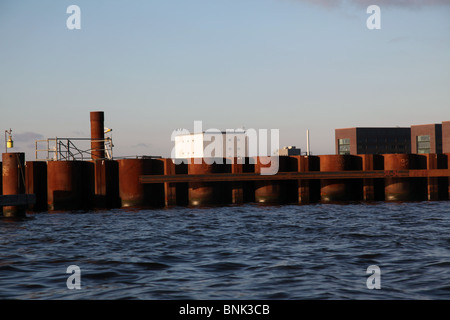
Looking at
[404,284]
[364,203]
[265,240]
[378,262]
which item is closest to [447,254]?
[378,262]

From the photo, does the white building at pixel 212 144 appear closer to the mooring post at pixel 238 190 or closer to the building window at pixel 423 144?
the mooring post at pixel 238 190

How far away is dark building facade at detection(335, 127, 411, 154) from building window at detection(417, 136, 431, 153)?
165 inches

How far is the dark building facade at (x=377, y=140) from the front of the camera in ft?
391

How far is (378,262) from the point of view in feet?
36.9

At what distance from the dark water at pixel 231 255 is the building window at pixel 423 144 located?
329ft

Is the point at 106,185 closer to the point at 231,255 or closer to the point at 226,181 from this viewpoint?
the point at 226,181

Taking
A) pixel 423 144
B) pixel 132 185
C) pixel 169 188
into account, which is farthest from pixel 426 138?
pixel 132 185

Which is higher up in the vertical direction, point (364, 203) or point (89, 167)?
point (89, 167)

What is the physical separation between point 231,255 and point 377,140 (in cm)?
11283

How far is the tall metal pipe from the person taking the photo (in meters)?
28.3

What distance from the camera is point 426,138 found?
115 metres
